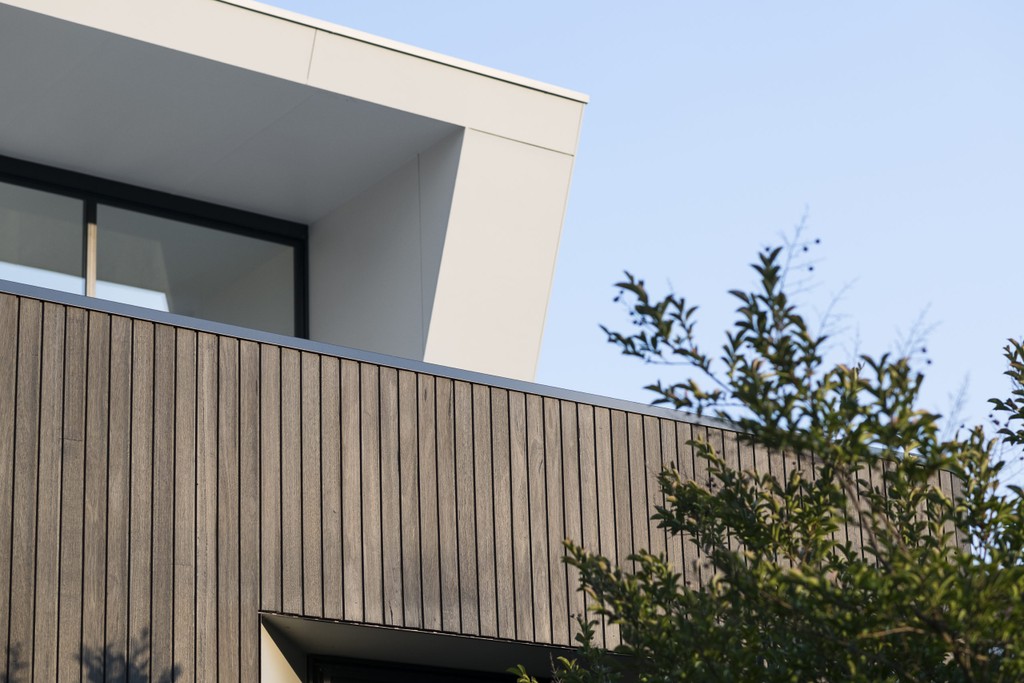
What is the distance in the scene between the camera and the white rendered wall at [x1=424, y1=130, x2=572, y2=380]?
1087cm

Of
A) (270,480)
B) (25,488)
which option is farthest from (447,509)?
(25,488)

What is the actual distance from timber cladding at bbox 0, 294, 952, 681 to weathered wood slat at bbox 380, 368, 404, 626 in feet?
0.04

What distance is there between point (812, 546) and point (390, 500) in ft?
11.4

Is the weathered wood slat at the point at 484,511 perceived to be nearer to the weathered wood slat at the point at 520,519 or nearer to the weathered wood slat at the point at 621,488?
the weathered wood slat at the point at 520,519

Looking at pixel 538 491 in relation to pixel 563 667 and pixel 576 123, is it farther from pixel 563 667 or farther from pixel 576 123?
pixel 576 123

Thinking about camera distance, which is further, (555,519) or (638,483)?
(638,483)

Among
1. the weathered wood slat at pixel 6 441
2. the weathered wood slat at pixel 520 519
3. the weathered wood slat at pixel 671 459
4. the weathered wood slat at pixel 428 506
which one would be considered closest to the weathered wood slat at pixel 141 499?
the weathered wood slat at pixel 6 441

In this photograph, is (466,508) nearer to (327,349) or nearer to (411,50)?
(327,349)

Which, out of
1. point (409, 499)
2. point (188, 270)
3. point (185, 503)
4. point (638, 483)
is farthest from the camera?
point (188, 270)

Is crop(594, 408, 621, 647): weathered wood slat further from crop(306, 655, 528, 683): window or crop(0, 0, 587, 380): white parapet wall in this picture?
crop(0, 0, 587, 380): white parapet wall

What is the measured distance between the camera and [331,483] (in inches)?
311

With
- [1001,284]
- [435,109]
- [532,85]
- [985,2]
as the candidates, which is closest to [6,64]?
[435,109]

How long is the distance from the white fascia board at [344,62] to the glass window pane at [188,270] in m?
1.91

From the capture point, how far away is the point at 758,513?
5.05 meters
